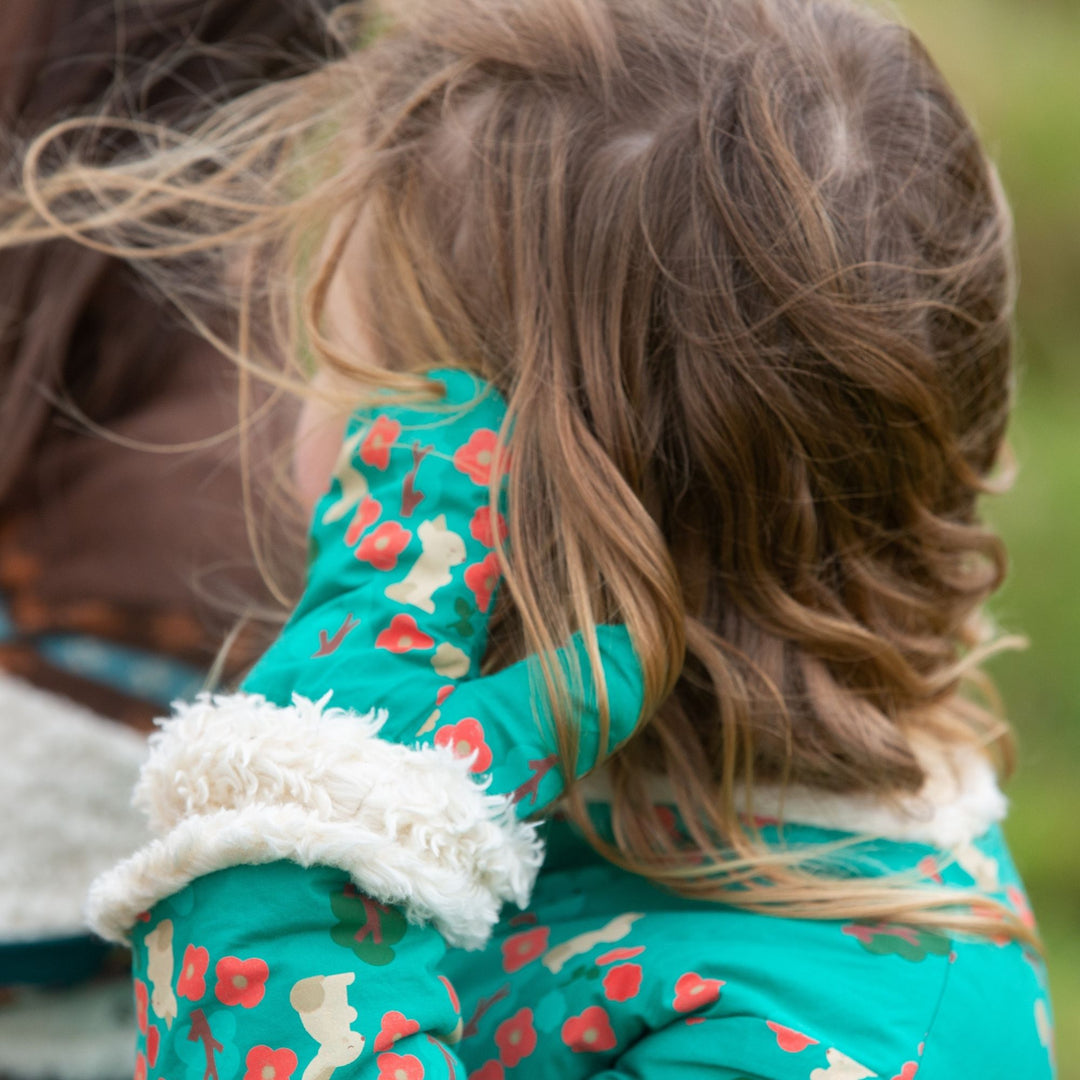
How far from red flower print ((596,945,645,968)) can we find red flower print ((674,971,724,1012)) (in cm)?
5

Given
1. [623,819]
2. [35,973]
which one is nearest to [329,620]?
[623,819]

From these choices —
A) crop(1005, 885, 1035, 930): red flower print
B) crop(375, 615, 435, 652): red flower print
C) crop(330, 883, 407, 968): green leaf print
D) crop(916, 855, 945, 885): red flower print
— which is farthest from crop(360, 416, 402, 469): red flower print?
crop(1005, 885, 1035, 930): red flower print

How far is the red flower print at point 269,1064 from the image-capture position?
710 millimetres

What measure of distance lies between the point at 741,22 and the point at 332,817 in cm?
61

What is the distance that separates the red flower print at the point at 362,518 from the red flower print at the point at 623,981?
14.0 inches

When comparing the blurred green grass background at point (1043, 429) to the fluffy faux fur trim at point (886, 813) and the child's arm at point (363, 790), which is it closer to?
the fluffy faux fur trim at point (886, 813)

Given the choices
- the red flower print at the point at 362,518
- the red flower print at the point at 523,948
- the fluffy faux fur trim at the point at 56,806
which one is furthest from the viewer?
the fluffy faux fur trim at the point at 56,806

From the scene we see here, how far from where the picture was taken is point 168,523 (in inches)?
43.6

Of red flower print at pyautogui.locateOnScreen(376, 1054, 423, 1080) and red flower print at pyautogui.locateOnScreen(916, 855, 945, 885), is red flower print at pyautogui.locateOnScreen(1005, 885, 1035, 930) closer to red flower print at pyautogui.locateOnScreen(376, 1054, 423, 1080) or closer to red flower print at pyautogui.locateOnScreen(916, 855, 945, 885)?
red flower print at pyautogui.locateOnScreen(916, 855, 945, 885)

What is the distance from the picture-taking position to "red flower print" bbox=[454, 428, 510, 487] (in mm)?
812

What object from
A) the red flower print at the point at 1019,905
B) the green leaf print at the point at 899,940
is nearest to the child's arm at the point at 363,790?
the green leaf print at the point at 899,940

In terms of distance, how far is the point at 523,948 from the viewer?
0.93 meters

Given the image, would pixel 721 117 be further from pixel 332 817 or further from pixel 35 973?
pixel 35 973

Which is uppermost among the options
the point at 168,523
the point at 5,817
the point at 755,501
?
the point at 755,501
